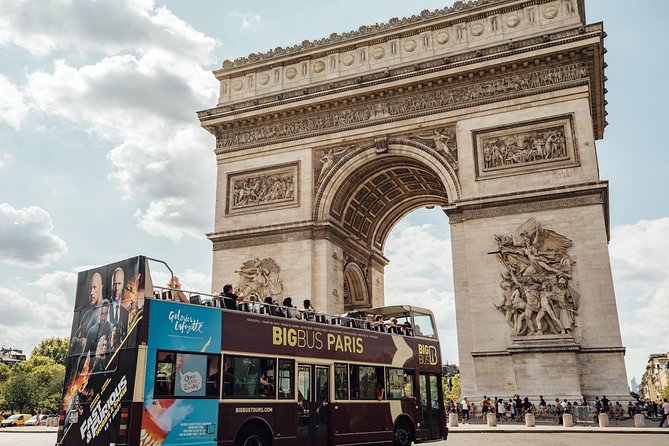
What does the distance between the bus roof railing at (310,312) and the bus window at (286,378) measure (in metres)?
1.01

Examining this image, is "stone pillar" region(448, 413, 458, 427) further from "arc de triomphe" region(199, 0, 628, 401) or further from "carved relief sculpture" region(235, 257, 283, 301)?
"carved relief sculpture" region(235, 257, 283, 301)

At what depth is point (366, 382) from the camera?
14359mm

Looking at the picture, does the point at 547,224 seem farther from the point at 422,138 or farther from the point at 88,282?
the point at 88,282

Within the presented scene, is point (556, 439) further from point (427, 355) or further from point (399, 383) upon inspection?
point (399, 383)

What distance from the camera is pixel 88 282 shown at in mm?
11414

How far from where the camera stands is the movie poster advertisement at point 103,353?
9.91m

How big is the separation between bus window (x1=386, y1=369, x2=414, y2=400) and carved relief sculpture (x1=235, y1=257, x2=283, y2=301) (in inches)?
523

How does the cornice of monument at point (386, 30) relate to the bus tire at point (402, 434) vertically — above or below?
above

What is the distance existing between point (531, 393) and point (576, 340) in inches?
103

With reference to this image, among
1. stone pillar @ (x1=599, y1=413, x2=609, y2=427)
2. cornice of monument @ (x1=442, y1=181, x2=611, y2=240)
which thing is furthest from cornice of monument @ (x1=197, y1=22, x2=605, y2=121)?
stone pillar @ (x1=599, y1=413, x2=609, y2=427)

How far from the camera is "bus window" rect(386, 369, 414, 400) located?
15.0m

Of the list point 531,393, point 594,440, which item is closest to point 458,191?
point 531,393

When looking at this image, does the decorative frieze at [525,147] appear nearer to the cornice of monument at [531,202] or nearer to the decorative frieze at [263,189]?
the cornice of monument at [531,202]

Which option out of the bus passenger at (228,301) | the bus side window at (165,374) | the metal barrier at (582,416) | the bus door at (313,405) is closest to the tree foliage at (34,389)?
the metal barrier at (582,416)
